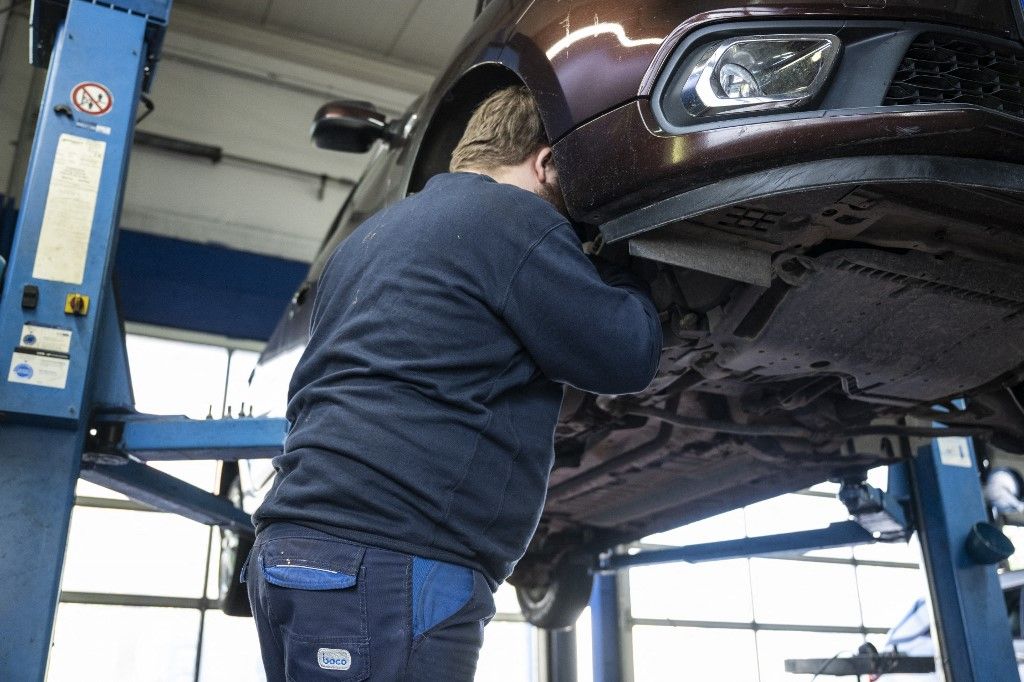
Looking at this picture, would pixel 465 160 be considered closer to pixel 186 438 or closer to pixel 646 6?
pixel 646 6

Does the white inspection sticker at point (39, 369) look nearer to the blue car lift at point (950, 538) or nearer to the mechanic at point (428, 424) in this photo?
the mechanic at point (428, 424)

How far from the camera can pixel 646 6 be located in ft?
4.38

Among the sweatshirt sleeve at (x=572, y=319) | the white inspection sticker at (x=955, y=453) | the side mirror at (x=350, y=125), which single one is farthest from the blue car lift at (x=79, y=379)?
the sweatshirt sleeve at (x=572, y=319)

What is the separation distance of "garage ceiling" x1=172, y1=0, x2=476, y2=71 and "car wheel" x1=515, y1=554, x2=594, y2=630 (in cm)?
443

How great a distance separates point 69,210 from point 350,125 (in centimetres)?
84

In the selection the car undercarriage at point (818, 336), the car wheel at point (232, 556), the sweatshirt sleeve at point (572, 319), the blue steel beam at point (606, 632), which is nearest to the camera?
the sweatshirt sleeve at point (572, 319)

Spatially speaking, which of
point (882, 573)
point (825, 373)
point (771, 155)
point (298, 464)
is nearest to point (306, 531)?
point (298, 464)

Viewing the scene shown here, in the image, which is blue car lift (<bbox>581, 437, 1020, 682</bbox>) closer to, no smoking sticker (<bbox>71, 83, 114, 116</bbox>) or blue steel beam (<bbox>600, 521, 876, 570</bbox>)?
blue steel beam (<bbox>600, 521, 876, 570</bbox>)

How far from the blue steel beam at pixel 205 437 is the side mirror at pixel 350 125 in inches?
34.1

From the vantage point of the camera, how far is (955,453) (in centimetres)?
305

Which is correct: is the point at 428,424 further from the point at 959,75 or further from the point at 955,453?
the point at 955,453

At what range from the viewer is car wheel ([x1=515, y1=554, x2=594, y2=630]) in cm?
385

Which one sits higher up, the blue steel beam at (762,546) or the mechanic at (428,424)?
the blue steel beam at (762,546)

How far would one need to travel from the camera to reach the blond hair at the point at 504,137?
1412 millimetres
